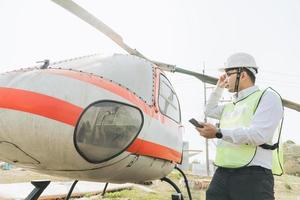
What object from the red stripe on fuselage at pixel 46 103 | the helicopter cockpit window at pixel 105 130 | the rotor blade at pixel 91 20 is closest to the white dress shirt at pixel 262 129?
the helicopter cockpit window at pixel 105 130

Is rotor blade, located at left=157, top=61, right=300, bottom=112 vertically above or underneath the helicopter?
above

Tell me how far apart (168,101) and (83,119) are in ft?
7.13

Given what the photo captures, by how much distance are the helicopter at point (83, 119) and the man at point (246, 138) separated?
31.3 inches

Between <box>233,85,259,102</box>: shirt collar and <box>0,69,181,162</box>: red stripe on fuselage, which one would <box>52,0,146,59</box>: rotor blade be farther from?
<box>233,85,259,102</box>: shirt collar

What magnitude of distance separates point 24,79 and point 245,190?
2239 millimetres

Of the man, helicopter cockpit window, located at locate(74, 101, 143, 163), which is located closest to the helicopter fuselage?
helicopter cockpit window, located at locate(74, 101, 143, 163)

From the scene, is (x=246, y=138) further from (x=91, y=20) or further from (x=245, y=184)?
(x=91, y=20)

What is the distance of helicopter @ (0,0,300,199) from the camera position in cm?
274

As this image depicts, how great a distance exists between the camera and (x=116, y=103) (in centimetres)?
315

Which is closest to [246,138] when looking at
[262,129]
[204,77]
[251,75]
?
[262,129]

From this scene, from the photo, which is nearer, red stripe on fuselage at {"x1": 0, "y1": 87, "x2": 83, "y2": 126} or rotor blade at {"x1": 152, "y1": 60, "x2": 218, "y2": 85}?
red stripe on fuselage at {"x1": 0, "y1": 87, "x2": 83, "y2": 126}

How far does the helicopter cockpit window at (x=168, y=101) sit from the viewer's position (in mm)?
4539

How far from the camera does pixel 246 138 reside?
3020 mm

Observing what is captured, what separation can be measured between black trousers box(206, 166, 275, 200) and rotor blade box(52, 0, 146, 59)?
243cm
